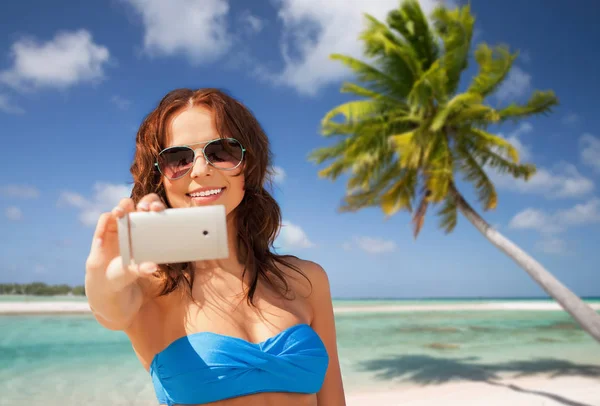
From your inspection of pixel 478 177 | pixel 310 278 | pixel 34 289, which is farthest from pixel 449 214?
pixel 34 289

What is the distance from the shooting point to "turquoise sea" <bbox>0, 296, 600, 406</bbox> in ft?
35.0

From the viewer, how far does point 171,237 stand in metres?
1.11

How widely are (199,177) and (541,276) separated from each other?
9569mm

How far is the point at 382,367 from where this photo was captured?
44.2ft

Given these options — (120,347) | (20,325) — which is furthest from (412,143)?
(20,325)

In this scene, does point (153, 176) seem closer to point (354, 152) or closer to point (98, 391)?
point (98, 391)

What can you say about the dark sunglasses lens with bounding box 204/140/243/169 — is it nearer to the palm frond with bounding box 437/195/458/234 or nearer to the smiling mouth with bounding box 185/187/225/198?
the smiling mouth with bounding box 185/187/225/198

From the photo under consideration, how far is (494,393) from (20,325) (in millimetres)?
22333

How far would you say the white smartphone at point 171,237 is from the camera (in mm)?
1100

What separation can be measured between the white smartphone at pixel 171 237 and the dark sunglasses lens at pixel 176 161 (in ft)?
1.78

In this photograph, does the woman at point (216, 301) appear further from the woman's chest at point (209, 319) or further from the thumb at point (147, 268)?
the thumb at point (147, 268)

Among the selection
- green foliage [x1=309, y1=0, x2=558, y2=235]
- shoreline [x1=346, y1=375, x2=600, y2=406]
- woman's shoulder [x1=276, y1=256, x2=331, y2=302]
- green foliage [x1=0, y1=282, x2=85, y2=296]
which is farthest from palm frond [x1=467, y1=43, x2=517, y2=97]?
green foliage [x1=0, y1=282, x2=85, y2=296]

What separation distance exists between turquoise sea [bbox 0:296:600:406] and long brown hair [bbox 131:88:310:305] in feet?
28.4

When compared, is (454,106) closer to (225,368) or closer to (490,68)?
(490,68)
